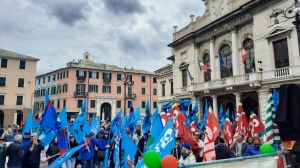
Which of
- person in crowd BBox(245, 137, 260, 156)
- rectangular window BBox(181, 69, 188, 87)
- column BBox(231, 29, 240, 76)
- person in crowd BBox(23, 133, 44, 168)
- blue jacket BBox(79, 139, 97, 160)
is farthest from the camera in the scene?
rectangular window BBox(181, 69, 188, 87)

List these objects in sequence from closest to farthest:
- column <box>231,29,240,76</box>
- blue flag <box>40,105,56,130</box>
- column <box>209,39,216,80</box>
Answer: blue flag <box>40,105,56,130</box>, column <box>231,29,240,76</box>, column <box>209,39,216,80</box>

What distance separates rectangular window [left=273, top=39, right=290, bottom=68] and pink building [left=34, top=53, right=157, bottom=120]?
30259mm

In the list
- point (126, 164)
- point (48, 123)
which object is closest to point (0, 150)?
point (48, 123)

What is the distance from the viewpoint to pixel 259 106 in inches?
797

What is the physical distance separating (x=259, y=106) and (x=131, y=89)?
36.2m

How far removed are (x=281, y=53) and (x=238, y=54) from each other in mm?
4572

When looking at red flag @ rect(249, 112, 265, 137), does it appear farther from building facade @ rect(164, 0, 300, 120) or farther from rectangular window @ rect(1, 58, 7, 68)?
rectangular window @ rect(1, 58, 7, 68)

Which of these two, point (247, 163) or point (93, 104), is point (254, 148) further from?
point (93, 104)

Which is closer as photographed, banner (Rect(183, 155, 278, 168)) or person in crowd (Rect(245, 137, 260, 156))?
banner (Rect(183, 155, 278, 168))

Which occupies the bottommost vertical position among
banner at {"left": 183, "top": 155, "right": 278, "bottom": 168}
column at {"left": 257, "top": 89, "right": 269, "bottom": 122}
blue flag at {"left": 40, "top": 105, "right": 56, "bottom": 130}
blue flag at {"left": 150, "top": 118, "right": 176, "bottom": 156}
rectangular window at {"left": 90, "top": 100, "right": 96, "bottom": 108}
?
banner at {"left": 183, "top": 155, "right": 278, "bottom": 168}

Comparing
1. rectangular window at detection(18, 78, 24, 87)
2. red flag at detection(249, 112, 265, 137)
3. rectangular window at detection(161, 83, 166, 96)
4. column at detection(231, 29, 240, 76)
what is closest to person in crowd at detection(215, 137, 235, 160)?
red flag at detection(249, 112, 265, 137)

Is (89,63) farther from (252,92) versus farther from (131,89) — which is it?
(252,92)

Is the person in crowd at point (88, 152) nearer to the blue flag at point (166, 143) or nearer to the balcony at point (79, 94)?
the blue flag at point (166, 143)

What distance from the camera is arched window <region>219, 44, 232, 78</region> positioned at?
24.6 m
